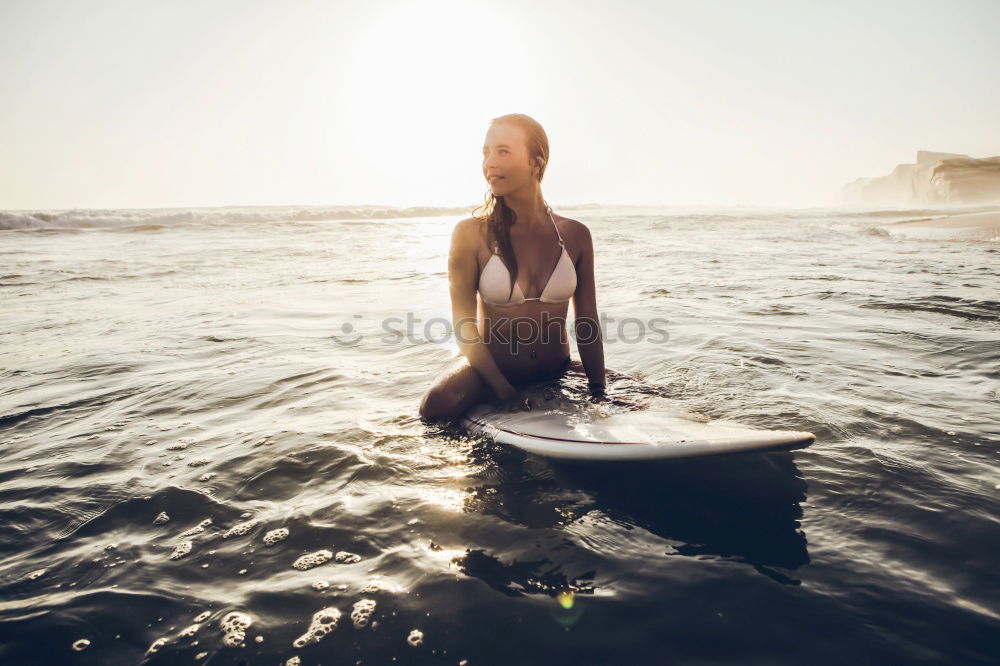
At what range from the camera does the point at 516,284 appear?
3701 mm

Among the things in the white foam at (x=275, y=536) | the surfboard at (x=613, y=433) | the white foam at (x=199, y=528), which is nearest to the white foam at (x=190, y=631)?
the white foam at (x=275, y=536)

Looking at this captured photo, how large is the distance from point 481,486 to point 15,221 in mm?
31657

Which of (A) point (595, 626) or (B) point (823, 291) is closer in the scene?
(A) point (595, 626)

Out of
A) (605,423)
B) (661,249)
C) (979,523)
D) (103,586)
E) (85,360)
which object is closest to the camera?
(103,586)

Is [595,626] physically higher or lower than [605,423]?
lower

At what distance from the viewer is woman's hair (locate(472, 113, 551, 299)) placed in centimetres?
364

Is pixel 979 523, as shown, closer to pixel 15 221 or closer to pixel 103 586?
pixel 103 586

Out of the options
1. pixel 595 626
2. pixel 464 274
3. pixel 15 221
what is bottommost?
pixel 595 626

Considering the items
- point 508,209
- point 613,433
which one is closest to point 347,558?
point 613,433

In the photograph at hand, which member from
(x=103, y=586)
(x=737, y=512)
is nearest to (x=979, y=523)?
(x=737, y=512)

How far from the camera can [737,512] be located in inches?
99.0

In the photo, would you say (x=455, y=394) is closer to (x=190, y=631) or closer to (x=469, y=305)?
(x=469, y=305)

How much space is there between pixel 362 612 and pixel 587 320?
2.51 meters

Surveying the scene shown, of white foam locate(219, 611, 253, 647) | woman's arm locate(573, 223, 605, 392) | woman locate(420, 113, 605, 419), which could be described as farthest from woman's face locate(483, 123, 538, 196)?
white foam locate(219, 611, 253, 647)
